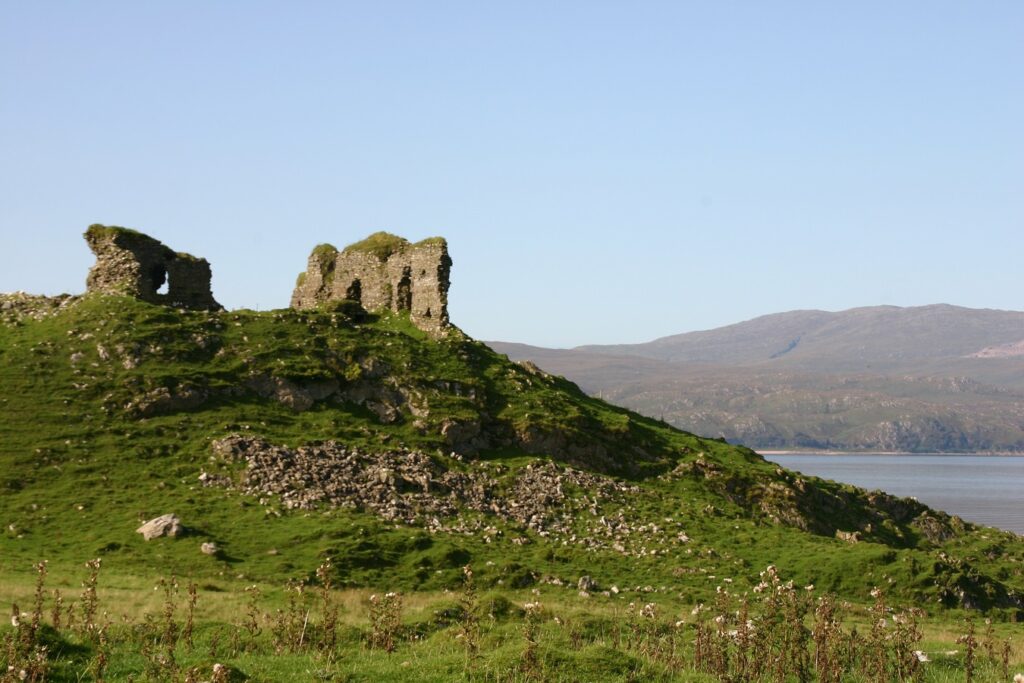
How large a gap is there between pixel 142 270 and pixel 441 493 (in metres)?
26.4

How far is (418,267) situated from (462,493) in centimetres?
2120

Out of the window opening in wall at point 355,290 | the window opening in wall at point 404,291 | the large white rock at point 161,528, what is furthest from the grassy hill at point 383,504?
the window opening in wall at point 355,290

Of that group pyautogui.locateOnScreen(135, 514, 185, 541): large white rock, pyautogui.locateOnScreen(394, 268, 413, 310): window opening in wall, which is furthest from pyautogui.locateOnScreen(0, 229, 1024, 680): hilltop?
pyautogui.locateOnScreen(394, 268, 413, 310): window opening in wall

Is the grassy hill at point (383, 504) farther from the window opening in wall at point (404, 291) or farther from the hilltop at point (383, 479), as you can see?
the window opening in wall at point (404, 291)

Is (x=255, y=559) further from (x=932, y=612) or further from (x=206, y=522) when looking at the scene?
(x=932, y=612)

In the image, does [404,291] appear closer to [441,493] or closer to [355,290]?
[355,290]

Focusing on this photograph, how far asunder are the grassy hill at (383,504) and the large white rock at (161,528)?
36 centimetres

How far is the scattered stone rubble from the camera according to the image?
168ft

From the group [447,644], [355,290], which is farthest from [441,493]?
[447,644]

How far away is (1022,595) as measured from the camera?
5303cm

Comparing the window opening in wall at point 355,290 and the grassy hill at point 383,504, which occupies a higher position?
the window opening in wall at point 355,290

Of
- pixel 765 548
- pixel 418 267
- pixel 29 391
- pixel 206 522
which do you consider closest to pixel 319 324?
pixel 418 267

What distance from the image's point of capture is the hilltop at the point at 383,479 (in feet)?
151

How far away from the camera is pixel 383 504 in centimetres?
5172
